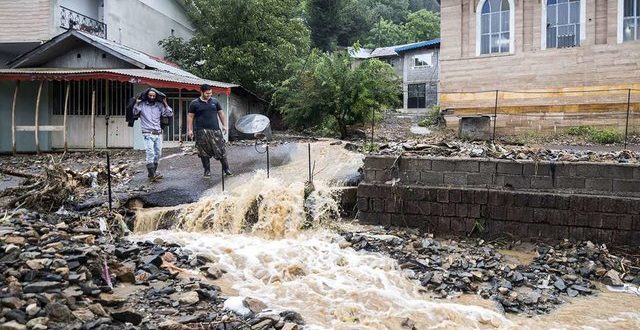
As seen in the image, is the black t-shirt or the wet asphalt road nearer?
the wet asphalt road

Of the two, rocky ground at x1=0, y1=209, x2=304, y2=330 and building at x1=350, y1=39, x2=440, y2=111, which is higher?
building at x1=350, y1=39, x2=440, y2=111

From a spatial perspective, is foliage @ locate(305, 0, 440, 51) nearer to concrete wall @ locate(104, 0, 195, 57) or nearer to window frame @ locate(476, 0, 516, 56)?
concrete wall @ locate(104, 0, 195, 57)

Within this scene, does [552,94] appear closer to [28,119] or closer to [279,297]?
[279,297]

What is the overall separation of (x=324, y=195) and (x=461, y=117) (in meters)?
11.4

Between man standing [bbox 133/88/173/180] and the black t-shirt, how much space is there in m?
0.64

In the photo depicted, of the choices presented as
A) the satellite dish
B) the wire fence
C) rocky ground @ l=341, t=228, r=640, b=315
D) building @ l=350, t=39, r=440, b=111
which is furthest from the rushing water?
building @ l=350, t=39, r=440, b=111

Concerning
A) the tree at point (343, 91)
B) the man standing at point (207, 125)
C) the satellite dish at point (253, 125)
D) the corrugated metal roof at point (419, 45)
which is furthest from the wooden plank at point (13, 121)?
the corrugated metal roof at point (419, 45)

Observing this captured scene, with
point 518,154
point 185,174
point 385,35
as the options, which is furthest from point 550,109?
point 385,35

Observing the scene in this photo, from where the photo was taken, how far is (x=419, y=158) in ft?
29.9

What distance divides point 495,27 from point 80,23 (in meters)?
16.4

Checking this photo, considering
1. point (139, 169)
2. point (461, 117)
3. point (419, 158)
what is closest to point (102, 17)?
point (139, 169)

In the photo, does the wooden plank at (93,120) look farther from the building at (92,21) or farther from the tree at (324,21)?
the tree at (324,21)

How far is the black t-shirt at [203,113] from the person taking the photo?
10359mm

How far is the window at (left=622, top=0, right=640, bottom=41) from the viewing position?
17.6m
